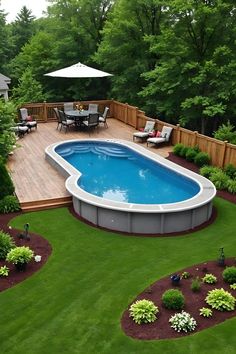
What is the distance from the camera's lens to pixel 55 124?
23.9 meters

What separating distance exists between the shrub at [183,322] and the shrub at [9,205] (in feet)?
23.1

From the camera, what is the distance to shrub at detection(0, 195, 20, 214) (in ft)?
39.6

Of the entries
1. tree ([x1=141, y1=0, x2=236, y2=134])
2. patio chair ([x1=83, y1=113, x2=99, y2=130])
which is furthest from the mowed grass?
patio chair ([x1=83, y1=113, x2=99, y2=130])

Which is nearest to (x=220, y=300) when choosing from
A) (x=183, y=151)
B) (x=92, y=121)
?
(x=183, y=151)

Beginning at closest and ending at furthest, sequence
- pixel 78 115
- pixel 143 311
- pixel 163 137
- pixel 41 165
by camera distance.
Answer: pixel 143 311 < pixel 41 165 < pixel 163 137 < pixel 78 115

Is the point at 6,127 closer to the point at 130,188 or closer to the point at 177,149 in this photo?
the point at 130,188

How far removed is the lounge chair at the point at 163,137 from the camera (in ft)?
61.2

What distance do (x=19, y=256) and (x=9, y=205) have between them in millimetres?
3721

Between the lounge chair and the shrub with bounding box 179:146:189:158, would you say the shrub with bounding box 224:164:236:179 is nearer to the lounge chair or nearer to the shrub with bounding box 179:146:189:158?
the shrub with bounding box 179:146:189:158

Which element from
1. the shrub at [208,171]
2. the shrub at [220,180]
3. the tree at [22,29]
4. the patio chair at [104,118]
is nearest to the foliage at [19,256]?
the shrub at [220,180]

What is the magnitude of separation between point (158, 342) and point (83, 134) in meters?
16.1

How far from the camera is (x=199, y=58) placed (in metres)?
21.2

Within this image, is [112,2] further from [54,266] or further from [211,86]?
[54,266]

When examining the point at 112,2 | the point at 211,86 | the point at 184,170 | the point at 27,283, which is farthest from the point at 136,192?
the point at 112,2
